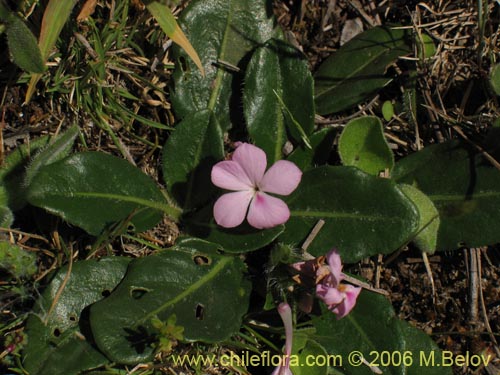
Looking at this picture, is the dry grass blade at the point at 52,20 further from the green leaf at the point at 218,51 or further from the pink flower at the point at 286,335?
the pink flower at the point at 286,335

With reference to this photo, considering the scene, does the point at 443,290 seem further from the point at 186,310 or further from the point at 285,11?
the point at 285,11

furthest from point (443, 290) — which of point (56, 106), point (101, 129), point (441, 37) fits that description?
point (56, 106)

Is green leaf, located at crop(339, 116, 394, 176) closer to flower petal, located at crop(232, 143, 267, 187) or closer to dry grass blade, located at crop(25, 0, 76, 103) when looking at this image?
flower petal, located at crop(232, 143, 267, 187)

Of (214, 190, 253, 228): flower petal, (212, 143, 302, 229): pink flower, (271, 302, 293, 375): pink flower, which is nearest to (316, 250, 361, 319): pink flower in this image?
(271, 302, 293, 375): pink flower

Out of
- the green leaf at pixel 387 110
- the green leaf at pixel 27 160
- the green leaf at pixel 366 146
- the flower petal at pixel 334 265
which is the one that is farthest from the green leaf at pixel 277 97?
the green leaf at pixel 27 160

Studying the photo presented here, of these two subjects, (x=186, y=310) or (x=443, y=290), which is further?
(x=443, y=290)

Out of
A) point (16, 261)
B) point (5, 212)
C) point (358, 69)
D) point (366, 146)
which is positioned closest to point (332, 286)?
point (366, 146)
